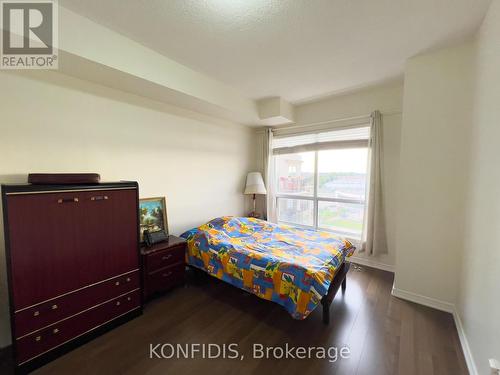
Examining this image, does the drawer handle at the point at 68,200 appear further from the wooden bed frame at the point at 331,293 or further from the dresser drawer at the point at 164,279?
the wooden bed frame at the point at 331,293

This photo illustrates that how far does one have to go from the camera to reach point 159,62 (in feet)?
7.07

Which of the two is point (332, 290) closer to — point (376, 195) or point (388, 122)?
point (376, 195)

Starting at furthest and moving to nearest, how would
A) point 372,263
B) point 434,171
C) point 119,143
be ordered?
point 372,263 < point 119,143 < point 434,171

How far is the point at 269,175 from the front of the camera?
4074mm

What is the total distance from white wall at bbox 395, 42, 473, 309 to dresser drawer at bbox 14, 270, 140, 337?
2.92m

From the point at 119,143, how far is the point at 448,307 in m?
3.94

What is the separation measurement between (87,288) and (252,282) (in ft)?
4.67

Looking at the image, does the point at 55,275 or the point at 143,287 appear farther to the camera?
the point at 143,287

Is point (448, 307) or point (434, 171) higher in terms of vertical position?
point (434, 171)

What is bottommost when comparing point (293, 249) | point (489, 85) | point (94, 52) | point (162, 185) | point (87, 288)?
point (87, 288)

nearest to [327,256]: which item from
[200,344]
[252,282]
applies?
[252,282]

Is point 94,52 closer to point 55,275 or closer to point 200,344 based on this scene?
point 55,275

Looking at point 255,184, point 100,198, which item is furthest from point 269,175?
point 100,198

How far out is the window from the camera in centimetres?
330
